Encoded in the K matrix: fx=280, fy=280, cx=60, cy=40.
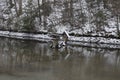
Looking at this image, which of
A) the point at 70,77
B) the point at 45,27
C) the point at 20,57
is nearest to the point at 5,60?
the point at 20,57

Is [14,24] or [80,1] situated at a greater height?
[80,1]

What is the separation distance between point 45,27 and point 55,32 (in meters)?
2.11

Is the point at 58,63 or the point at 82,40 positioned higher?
the point at 82,40

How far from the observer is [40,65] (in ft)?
55.4

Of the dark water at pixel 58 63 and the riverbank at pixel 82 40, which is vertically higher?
the riverbank at pixel 82 40

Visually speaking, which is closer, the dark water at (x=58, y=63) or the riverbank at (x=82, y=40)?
the dark water at (x=58, y=63)

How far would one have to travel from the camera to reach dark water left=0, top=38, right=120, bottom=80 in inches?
561

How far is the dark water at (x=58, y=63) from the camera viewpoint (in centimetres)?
1426

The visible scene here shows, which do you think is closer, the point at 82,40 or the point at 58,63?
the point at 58,63

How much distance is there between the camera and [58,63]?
57.7 ft

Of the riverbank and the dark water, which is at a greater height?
the riverbank

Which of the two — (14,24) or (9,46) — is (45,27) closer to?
(14,24)

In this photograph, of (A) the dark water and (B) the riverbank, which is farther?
(B) the riverbank

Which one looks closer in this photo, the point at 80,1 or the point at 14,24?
the point at 14,24
